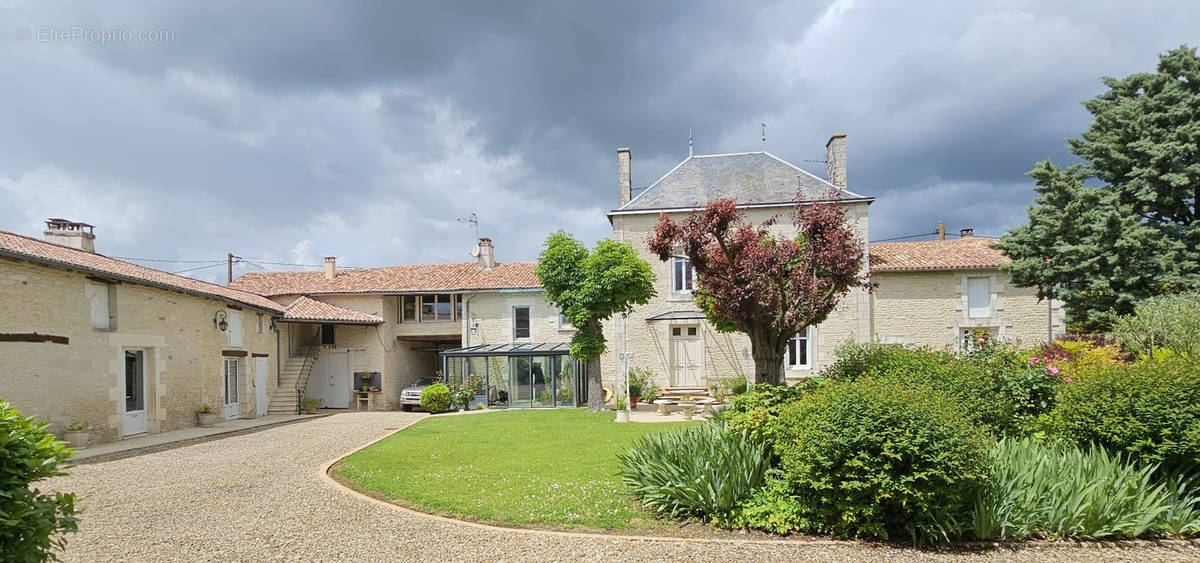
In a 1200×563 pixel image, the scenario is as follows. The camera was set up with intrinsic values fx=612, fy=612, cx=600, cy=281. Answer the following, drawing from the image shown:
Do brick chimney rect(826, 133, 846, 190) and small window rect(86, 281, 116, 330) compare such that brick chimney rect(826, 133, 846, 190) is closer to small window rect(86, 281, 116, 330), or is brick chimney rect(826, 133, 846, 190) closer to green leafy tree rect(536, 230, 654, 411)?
green leafy tree rect(536, 230, 654, 411)

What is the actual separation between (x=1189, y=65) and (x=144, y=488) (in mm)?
21528

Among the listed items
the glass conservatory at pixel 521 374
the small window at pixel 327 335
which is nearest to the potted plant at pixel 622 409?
the glass conservatory at pixel 521 374

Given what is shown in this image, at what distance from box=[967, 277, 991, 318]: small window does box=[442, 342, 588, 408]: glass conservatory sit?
39.5 ft

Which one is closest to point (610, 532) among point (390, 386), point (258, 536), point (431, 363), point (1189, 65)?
point (258, 536)

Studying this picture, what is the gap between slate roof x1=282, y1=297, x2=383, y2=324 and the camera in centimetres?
2027

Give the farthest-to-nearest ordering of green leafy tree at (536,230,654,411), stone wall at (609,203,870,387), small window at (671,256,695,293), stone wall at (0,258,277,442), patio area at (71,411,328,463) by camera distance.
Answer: small window at (671,256,695,293)
stone wall at (609,203,870,387)
green leafy tree at (536,230,654,411)
patio area at (71,411,328,463)
stone wall at (0,258,277,442)

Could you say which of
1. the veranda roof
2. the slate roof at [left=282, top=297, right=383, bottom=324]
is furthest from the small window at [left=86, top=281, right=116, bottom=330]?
the veranda roof

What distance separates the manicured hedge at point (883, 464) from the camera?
4.75 meters

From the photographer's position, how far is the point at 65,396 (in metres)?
11.6

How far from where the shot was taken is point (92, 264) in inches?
513

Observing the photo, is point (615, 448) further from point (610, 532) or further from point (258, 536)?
point (258, 536)

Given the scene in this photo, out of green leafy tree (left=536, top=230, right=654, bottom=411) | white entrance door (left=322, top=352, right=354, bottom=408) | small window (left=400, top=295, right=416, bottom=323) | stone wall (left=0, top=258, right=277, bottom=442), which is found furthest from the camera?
small window (left=400, top=295, right=416, bottom=323)

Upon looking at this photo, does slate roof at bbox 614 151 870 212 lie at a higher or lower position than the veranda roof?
higher

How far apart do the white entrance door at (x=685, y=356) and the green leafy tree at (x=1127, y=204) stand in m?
8.83
